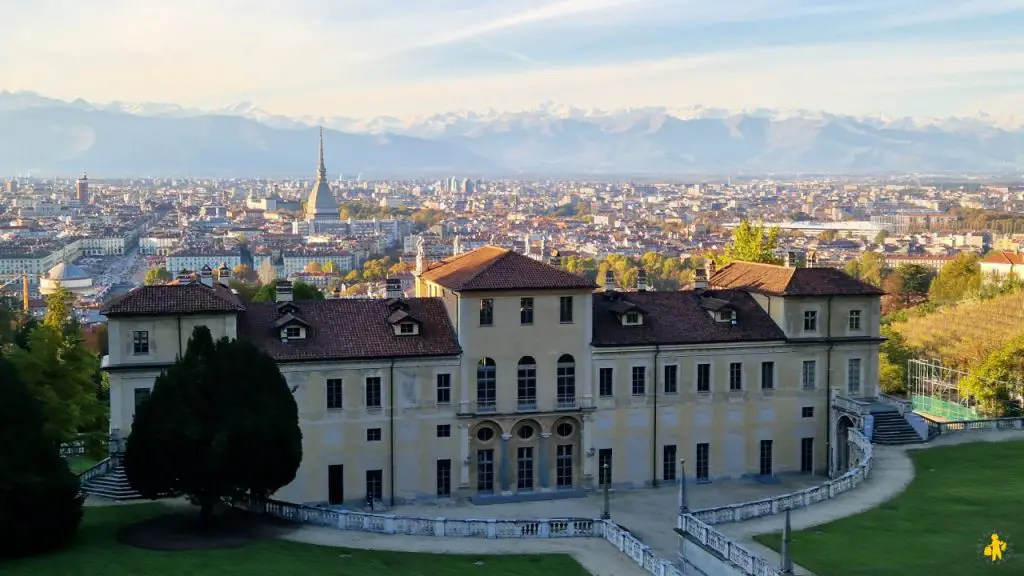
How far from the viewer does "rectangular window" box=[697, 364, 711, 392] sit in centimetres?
4400

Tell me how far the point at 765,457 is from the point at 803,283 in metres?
6.72

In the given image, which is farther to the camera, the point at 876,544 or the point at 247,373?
the point at 247,373

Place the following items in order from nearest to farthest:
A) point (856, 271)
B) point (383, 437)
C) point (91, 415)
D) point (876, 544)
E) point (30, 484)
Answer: point (30, 484), point (876, 544), point (383, 437), point (91, 415), point (856, 271)

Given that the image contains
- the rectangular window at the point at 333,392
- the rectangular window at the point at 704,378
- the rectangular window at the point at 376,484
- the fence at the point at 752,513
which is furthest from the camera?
the rectangular window at the point at 704,378

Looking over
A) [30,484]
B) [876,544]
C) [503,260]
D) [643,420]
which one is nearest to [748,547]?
[876,544]

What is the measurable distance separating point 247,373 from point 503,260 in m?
12.1

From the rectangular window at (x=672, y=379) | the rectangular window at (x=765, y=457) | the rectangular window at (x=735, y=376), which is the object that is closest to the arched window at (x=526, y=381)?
the rectangular window at (x=672, y=379)

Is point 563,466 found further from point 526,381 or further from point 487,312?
point 487,312

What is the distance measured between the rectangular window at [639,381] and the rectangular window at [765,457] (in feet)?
17.4

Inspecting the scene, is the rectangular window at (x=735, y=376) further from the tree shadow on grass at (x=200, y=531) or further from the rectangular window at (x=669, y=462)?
the tree shadow on grass at (x=200, y=531)

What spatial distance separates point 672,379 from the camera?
144ft

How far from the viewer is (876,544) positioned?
103ft

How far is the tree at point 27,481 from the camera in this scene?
28906 mm

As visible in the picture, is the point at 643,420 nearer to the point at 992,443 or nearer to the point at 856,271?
the point at 992,443
